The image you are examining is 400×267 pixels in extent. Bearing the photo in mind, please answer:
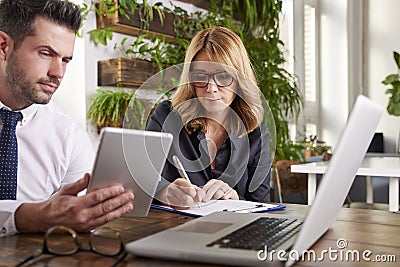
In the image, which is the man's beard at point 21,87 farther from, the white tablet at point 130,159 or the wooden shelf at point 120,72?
the wooden shelf at point 120,72

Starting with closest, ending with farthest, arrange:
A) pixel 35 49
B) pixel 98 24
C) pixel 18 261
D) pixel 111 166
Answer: pixel 18 261
pixel 111 166
pixel 35 49
pixel 98 24

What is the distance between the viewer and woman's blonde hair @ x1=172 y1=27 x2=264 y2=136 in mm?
1718

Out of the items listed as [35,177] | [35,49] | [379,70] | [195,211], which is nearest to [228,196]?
[195,211]

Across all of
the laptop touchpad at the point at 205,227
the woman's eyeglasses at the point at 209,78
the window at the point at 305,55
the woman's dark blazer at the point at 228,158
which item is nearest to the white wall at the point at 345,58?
the window at the point at 305,55

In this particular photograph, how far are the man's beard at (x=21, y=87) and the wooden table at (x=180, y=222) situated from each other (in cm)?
49

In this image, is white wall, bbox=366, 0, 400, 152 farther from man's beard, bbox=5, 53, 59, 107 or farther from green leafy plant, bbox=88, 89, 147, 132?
man's beard, bbox=5, 53, 59, 107

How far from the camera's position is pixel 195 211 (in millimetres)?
1431

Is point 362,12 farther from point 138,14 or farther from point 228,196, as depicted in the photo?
point 228,196

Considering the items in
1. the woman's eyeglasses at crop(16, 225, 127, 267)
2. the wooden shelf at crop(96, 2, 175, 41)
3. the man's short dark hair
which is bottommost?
the woman's eyeglasses at crop(16, 225, 127, 267)

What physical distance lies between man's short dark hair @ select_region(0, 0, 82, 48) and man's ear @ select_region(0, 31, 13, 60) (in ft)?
0.04

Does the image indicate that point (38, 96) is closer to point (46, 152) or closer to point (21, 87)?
point (21, 87)

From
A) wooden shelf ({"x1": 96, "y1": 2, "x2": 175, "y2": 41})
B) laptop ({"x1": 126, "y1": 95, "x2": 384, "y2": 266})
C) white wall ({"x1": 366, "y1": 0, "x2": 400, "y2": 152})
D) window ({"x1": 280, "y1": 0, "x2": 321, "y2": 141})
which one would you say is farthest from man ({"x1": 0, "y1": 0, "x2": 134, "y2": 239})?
white wall ({"x1": 366, "y1": 0, "x2": 400, "y2": 152})

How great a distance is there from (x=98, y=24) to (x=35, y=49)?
1.63 m

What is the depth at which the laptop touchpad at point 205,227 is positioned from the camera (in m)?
1.07
